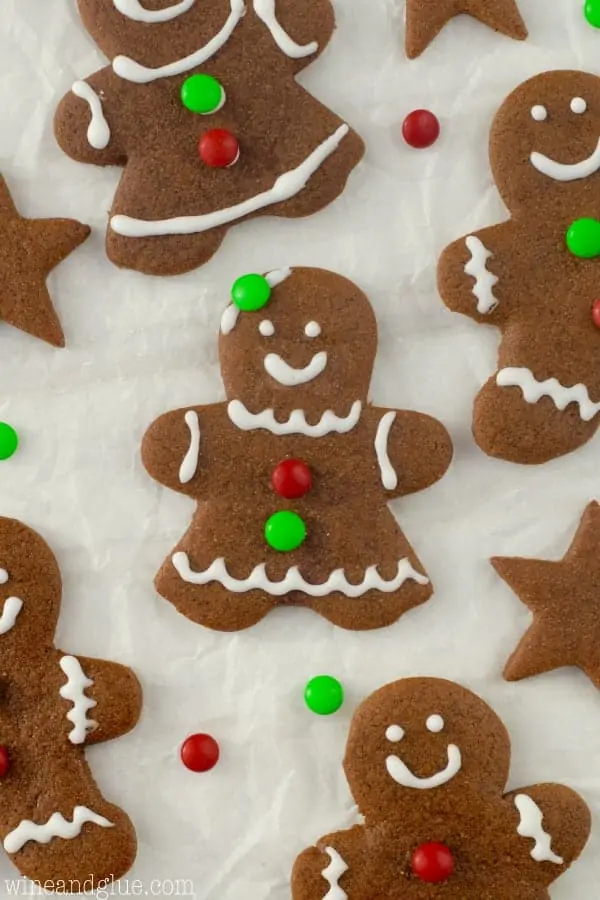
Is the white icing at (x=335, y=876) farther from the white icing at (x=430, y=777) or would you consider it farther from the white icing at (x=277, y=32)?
the white icing at (x=277, y=32)

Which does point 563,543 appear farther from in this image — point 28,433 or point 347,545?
point 28,433

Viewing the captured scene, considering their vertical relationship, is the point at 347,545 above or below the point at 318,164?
below

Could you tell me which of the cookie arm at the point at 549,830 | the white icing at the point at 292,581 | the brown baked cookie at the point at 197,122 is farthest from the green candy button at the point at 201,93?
the cookie arm at the point at 549,830

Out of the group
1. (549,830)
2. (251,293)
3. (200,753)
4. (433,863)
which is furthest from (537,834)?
(251,293)

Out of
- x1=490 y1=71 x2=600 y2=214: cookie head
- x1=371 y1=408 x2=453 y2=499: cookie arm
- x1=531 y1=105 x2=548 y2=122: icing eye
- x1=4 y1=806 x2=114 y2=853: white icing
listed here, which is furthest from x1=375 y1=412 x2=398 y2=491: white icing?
x1=4 y1=806 x2=114 y2=853: white icing

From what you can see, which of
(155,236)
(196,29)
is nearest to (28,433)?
(155,236)

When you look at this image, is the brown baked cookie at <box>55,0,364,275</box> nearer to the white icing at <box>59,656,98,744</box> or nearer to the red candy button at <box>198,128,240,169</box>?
the red candy button at <box>198,128,240,169</box>

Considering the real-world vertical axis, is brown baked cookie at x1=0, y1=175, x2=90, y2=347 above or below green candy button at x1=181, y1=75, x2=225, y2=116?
below
